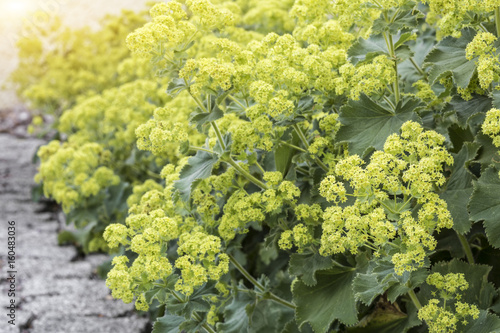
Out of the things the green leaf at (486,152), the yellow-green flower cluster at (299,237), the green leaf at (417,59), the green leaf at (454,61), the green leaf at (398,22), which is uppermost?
the green leaf at (398,22)

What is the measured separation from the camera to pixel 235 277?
349cm

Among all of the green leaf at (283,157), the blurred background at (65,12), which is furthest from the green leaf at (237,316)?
the blurred background at (65,12)

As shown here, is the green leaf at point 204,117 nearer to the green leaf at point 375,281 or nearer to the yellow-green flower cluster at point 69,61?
the green leaf at point 375,281

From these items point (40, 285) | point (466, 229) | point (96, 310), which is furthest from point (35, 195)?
point (466, 229)

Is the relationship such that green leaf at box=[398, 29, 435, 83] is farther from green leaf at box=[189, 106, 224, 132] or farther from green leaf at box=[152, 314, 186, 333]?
green leaf at box=[152, 314, 186, 333]

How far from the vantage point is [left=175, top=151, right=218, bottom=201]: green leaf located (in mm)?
2314

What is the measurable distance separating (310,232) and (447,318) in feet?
2.19

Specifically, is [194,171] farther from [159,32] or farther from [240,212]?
[159,32]

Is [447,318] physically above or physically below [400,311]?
above

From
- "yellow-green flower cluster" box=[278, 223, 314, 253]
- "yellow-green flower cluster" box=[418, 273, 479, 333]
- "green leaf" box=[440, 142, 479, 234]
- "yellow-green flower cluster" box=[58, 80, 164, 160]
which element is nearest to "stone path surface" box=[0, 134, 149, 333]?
"yellow-green flower cluster" box=[58, 80, 164, 160]

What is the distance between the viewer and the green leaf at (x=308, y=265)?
2414 millimetres

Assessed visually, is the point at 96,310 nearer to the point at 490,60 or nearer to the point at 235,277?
the point at 235,277

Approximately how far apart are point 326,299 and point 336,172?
0.69 metres

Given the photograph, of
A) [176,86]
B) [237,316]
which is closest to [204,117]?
[176,86]
